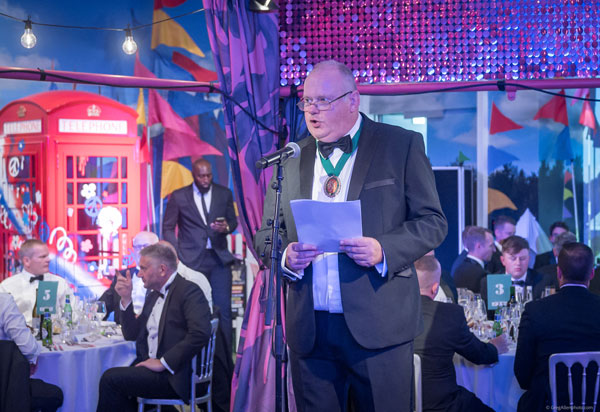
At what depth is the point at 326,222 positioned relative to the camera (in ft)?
8.29

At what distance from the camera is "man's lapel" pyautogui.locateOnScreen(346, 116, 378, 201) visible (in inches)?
105

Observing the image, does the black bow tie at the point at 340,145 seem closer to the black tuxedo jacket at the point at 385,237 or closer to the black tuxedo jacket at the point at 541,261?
the black tuxedo jacket at the point at 385,237

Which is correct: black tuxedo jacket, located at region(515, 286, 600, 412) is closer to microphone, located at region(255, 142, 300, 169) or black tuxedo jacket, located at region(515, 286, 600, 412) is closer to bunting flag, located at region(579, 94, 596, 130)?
microphone, located at region(255, 142, 300, 169)

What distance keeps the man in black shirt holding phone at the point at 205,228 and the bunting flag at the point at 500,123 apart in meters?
3.34

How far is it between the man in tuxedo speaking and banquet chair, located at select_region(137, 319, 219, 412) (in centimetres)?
236

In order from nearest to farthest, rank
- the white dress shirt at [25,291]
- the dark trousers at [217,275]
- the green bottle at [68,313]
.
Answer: the green bottle at [68,313]
the white dress shirt at [25,291]
the dark trousers at [217,275]

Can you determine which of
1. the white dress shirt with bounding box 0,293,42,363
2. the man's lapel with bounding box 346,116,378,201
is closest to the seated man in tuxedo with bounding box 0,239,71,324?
the white dress shirt with bounding box 0,293,42,363

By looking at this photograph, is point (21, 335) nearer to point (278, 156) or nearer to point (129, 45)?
point (278, 156)

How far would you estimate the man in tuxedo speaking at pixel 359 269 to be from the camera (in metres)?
2.59

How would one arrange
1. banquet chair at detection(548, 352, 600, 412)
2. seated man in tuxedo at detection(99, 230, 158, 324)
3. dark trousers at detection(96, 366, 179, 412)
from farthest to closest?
seated man in tuxedo at detection(99, 230, 158, 324)
dark trousers at detection(96, 366, 179, 412)
banquet chair at detection(548, 352, 600, 412)

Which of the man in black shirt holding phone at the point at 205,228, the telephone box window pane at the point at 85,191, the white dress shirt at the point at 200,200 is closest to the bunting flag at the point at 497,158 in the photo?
the man in black shirt holding phone at the point at 205,228

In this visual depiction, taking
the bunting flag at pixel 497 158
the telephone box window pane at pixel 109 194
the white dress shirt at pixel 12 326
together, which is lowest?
the white dress shirt at pixel 12 326

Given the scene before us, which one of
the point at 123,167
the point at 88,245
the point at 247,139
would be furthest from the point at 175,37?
the point at 247,139

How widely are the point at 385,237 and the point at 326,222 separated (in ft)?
0.69
